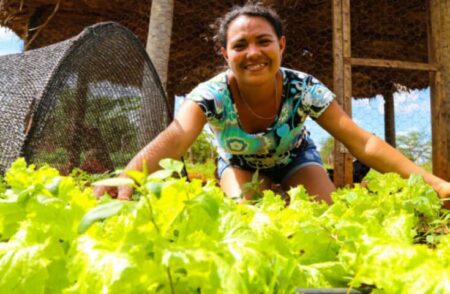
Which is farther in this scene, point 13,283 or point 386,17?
point 386,17

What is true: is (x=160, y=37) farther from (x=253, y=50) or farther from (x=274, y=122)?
(x=253, y=50)

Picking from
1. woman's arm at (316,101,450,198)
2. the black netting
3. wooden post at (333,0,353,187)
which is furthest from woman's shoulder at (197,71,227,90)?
wooden post at (333,0,353,187)

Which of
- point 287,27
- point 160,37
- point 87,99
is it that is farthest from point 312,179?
point 287,27

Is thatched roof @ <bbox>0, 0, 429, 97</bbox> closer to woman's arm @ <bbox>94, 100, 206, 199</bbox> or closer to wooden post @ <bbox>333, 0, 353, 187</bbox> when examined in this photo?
wooden post @ <bbox>333, 0, 353, 187</bbox>

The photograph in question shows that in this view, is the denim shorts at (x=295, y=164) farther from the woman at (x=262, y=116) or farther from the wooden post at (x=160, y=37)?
the wooden post at (x=160, y=37)

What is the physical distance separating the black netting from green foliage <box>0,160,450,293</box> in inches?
60.5

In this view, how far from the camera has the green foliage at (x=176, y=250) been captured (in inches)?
14.9

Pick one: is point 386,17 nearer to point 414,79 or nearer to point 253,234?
point 414,79

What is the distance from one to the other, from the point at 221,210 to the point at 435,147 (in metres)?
4.47

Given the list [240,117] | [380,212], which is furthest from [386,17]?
[380,212]

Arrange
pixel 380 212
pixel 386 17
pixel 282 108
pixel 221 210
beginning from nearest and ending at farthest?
pixel 221 210 < pixel 380 212 < pixel 282 108 < pixel 386 17

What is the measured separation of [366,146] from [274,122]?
613 millimetres

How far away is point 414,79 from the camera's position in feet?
26.1

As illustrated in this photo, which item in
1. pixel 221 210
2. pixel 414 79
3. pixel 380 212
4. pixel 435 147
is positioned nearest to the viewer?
pixel 221 210
